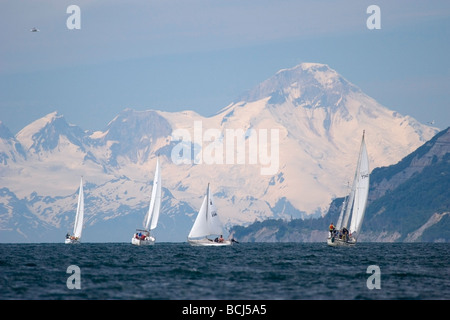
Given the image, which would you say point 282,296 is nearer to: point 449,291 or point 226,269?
point 449,291

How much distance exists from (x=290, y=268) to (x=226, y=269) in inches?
357

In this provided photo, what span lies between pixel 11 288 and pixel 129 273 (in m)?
23.5

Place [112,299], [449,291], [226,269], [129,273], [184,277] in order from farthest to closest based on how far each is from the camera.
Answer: [226,269] → [129,273] → [184,277] → [449,291] → [112,299]

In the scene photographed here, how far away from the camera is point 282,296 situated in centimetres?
7912

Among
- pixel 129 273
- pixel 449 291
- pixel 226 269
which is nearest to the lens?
pixel 449 291

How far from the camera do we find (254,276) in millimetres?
101875

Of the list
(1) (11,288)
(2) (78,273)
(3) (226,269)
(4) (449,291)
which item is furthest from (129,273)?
(4) (449,291)

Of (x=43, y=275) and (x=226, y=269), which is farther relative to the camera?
(x=226, y=269)

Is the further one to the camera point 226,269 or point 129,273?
point 226,269
